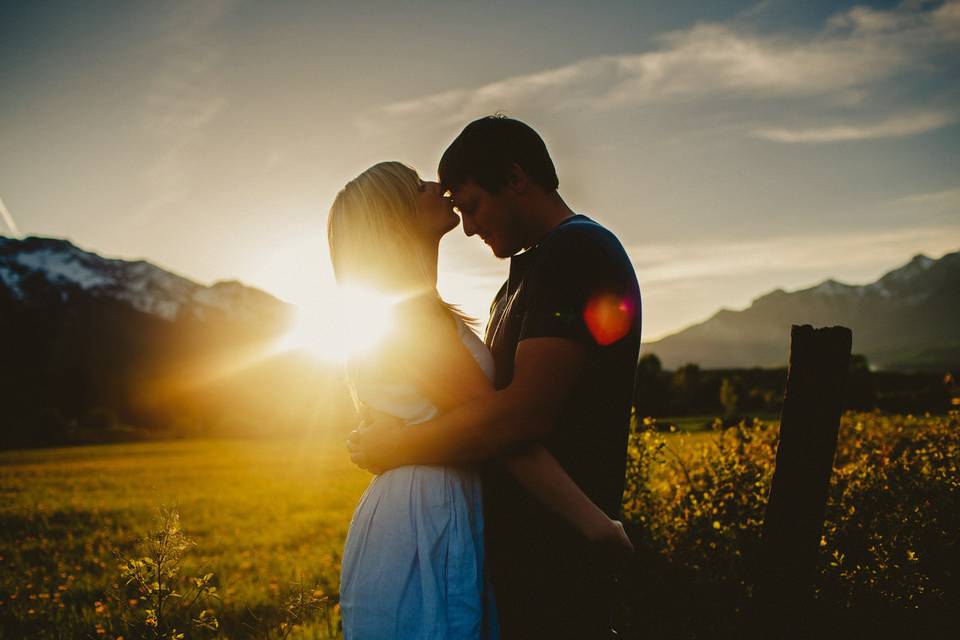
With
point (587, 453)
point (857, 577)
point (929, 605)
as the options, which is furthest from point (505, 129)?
point (929, 605)

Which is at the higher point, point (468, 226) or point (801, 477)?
point (468, 226)

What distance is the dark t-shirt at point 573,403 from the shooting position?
196 centimetres

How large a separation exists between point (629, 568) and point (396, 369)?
4.62 meters

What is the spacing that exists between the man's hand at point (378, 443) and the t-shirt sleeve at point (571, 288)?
636 millimetres

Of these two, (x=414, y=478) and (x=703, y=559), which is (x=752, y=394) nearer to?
(x=703, y=559)

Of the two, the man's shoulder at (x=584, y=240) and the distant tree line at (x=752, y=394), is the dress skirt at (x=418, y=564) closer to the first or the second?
the man's shoulder at (x=584, y=240)

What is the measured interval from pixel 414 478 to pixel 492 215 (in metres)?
1.12

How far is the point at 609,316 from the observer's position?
78.6 inches

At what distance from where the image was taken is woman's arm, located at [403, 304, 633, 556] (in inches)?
72.6

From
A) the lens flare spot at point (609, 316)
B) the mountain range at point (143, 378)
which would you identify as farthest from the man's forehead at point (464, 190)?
the mountain range at point (143, 378)

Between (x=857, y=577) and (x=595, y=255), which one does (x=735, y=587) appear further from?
(x=595, y=255)

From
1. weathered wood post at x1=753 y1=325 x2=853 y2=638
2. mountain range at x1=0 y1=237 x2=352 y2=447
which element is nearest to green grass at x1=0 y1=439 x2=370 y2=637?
weathered wood post at x1=753 y1=325 x2=853 y2=638

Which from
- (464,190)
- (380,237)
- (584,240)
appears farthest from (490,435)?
(464,190)

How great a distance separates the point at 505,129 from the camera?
2312mm
